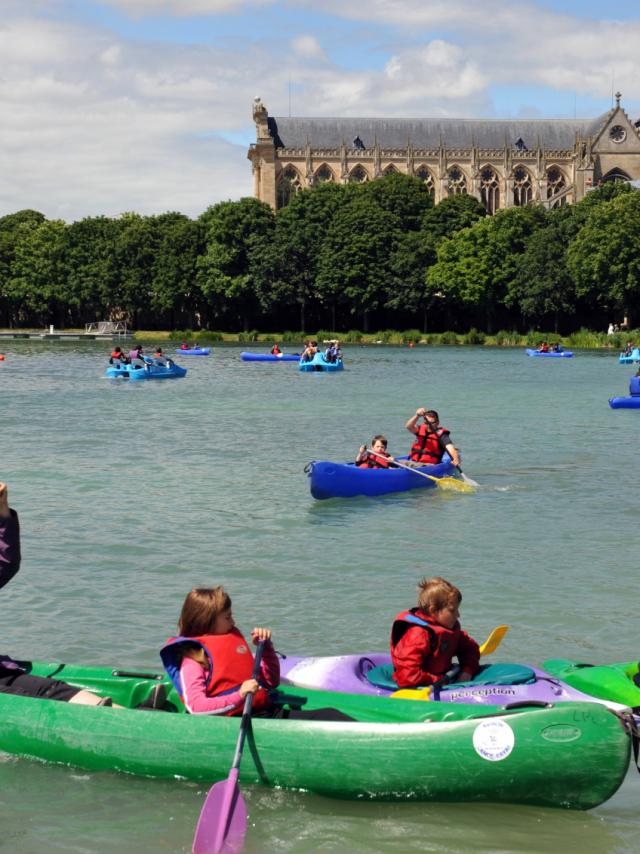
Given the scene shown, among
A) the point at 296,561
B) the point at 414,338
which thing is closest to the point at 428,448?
the point at 296,561

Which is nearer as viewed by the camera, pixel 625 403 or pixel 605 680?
pixel 605 680

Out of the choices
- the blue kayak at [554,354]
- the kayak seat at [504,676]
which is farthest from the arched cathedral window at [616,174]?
the kayak seat at [504,676]

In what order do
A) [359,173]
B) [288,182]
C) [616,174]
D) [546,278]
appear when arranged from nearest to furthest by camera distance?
[546,278] → [616,174] → [359,173] → [288,182]

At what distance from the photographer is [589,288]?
76.8 m

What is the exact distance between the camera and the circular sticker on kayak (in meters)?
6.52

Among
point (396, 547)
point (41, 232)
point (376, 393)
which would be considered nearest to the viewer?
point (396, 547)

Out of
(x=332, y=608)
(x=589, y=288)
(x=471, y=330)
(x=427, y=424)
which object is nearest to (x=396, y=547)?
(x=332, y=608)

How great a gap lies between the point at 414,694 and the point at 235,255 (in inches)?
3270

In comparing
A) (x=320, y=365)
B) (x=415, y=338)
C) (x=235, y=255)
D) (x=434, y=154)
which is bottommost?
(x=320, y=365)

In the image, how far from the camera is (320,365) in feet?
169

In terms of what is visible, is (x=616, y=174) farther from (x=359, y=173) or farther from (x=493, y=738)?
(x=493, y=738)

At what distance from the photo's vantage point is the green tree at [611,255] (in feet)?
245

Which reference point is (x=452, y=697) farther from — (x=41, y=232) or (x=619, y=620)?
(x=41, y=232)

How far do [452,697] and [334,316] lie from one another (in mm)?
82783
